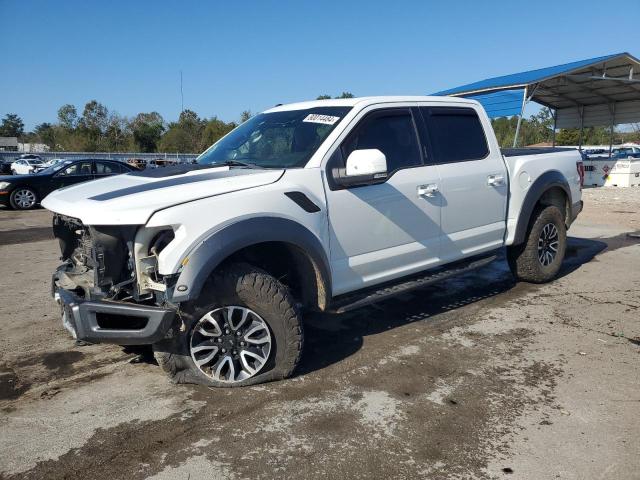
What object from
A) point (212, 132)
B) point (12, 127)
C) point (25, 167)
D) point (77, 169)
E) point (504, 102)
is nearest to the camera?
point (77, 169)

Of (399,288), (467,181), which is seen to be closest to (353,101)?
(467,181)

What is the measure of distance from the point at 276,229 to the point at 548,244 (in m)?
3.96

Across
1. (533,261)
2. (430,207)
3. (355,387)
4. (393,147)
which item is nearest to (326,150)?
(393,147)

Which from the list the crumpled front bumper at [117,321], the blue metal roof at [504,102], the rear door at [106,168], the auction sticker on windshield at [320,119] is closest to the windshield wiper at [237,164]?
the auction sticker on windshield at [320,119]

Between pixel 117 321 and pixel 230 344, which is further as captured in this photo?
pixel 230 344

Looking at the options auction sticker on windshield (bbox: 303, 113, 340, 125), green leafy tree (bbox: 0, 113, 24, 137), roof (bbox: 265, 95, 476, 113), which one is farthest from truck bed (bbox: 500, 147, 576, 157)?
green leafy tree (bbox: 0, 113, 24, 137)

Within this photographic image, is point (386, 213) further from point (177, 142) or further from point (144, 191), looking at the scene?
point (177, 142)

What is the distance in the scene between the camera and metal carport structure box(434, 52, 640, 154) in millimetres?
16938

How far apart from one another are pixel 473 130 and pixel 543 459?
331cm

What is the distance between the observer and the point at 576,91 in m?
21.7

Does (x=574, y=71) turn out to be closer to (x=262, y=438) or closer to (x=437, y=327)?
(x=437, y=327)

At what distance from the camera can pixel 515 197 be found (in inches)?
213

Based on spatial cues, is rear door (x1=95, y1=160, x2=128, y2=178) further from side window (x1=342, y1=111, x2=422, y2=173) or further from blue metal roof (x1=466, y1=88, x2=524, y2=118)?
side window (x1=342, y1=111, x2=422, y2=173)

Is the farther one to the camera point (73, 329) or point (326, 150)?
point (326, 150)
